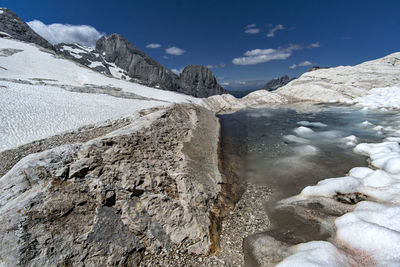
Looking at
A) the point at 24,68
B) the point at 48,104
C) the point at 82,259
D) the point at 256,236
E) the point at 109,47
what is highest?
the point at 109,47

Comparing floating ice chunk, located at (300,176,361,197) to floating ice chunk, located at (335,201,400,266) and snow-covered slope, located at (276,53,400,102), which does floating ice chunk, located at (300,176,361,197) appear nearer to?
floating ice chunk, located at (335,201,400,266)

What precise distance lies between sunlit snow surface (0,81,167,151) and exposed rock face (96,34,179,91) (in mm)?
93492

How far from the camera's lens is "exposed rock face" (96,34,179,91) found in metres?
116

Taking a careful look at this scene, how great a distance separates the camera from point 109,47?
131 metres

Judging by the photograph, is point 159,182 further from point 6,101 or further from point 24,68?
point 24,68

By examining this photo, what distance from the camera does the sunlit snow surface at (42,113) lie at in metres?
12.3

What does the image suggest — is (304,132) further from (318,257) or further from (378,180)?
(318,257)

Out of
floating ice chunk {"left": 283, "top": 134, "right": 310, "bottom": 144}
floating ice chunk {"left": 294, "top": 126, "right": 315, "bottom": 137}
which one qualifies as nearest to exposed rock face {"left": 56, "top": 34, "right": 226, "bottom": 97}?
floating ice chunk {"left": 294, "top": 126, "right": 315, "bottom": 137}

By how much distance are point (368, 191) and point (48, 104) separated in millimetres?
26638

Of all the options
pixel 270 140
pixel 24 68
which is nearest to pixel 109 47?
pixel 24 68

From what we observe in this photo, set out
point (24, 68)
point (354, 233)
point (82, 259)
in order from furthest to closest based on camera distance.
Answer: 1. point (24, 68)
2. point (354, 233)
3. point (82, 259)

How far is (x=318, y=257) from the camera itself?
17.1ft

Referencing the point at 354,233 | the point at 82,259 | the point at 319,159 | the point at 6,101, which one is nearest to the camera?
the point at 82,259

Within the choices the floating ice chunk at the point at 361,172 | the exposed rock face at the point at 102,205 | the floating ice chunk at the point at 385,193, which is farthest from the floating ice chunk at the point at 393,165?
the exposed rock face at the point at 102,205
